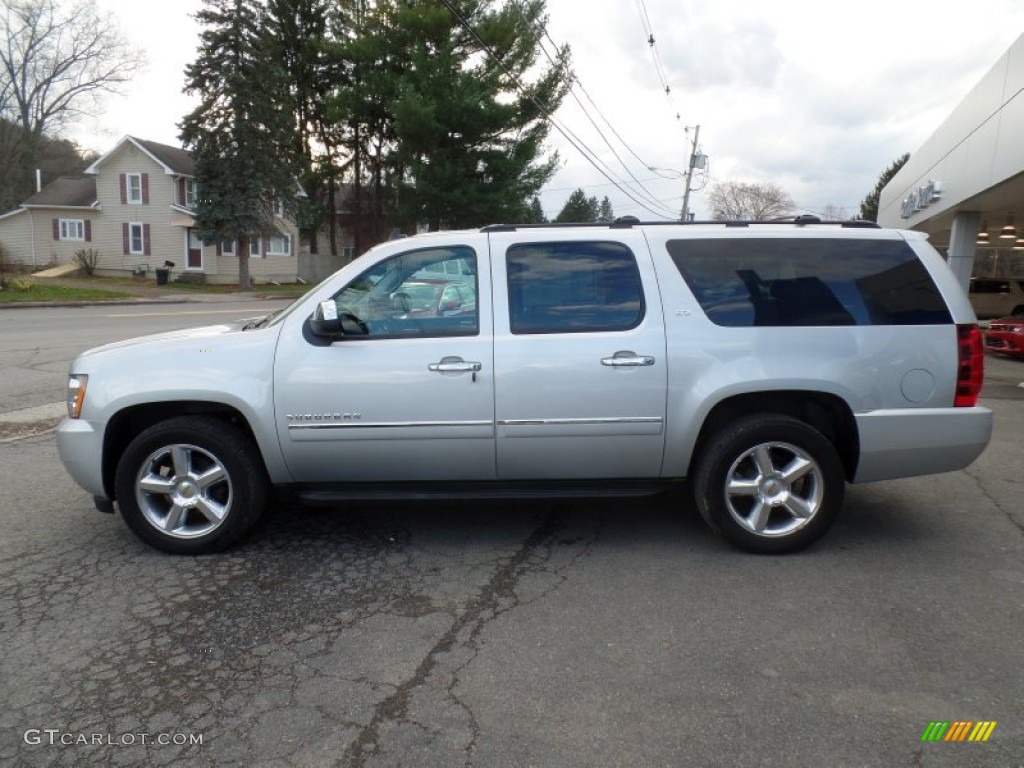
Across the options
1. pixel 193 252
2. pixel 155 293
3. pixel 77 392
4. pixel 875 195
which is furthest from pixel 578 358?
pixel 875 195

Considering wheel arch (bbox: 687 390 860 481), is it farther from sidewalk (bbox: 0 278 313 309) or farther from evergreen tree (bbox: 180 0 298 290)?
evergreen tree (bbox: 180 0 298 290)

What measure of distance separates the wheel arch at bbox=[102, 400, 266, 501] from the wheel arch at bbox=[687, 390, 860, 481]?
2613mm

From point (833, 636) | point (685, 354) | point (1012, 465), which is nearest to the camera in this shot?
point (833, 636)

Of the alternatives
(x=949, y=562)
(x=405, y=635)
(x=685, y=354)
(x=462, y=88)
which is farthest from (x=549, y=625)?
(x=462, y=88)

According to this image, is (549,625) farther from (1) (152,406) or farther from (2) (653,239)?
(1) (152,406)

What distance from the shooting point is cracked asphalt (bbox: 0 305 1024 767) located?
2.63m

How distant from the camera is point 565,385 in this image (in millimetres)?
4102

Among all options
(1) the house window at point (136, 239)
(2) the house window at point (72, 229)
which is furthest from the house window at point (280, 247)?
(2) the house window at point (72, 229)

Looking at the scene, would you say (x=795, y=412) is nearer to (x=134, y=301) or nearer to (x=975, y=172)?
(x=975, y=172)

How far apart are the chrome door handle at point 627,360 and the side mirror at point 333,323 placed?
4.53 feet

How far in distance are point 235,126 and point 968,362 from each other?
35829mm

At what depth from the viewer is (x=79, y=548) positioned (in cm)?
437

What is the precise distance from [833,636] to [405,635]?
6.40ft

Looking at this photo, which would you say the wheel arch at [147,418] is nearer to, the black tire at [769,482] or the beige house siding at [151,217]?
the black tire at [769,482]
